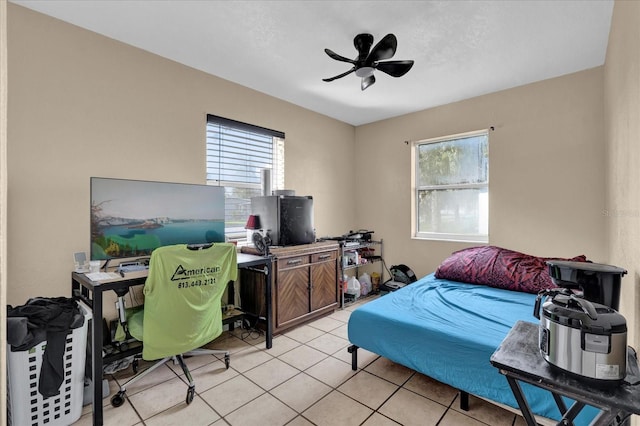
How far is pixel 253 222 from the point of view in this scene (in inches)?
128

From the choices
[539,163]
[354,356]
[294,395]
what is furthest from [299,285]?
[539,163]

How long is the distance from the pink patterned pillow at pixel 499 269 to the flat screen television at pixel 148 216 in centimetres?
244

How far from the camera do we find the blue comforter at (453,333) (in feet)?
5.32

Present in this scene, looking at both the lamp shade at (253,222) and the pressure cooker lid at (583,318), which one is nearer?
the pressure cooker lid at (583,318)

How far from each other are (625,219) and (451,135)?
249 centimetres

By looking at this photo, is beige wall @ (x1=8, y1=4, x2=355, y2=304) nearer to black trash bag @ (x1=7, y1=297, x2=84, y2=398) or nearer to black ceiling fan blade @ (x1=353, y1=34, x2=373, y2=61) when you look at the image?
black trash bag @ (x1=7, y1=297, x2=84, y2=398)

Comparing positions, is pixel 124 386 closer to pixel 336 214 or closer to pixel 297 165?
pixel 297 165

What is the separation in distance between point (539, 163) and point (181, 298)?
12.5ft

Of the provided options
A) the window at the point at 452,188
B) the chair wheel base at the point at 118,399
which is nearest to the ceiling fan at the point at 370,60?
the window at the point at 452,188

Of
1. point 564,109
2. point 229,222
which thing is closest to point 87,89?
point 229,222

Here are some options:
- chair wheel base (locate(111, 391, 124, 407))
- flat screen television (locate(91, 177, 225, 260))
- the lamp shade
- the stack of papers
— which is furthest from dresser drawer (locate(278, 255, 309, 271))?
chair wheel base (locate(111, 391, 124, 407))

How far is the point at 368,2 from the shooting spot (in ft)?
6.61

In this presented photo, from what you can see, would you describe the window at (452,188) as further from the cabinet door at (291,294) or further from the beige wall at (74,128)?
the beige wall at (74,128)

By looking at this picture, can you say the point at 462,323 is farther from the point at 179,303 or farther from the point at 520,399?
the point at 179,303
